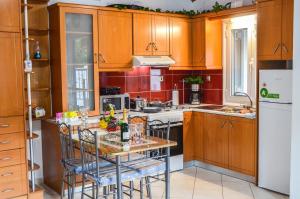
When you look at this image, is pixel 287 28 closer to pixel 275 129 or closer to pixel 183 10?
pixel 275 129

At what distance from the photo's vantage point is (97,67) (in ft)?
14.8

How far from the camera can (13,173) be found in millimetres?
3746

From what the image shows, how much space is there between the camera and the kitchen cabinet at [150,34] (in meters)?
4.84

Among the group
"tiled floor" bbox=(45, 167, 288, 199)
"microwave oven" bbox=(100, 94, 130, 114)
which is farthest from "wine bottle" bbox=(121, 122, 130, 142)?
"microwave oven" bbox=(100, 94, 130, 114)

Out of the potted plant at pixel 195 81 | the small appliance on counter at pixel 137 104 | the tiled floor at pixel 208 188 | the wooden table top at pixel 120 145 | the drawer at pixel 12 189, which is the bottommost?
the tiled floor at pixel 208 188

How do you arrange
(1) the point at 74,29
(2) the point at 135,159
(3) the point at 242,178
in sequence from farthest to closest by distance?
(3) the point at 242,178, (1) the point at 74,29, (2) the point at 135,159

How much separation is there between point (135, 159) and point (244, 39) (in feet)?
8.85

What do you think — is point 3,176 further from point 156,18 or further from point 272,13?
point 272,13

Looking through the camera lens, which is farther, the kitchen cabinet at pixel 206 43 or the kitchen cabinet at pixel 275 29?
the kitchen cabinet at pixel 206 43

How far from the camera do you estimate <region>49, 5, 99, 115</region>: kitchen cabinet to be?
168 inches

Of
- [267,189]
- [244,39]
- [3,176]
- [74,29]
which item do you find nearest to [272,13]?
[244,39]

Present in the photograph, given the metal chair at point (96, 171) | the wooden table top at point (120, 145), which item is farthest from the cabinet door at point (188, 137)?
the metal chair at point (96, 171)

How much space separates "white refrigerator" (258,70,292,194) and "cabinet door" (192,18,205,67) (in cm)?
128

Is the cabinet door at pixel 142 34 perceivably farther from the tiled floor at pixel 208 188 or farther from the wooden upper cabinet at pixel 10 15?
the tiled floor at pixel 208 188
